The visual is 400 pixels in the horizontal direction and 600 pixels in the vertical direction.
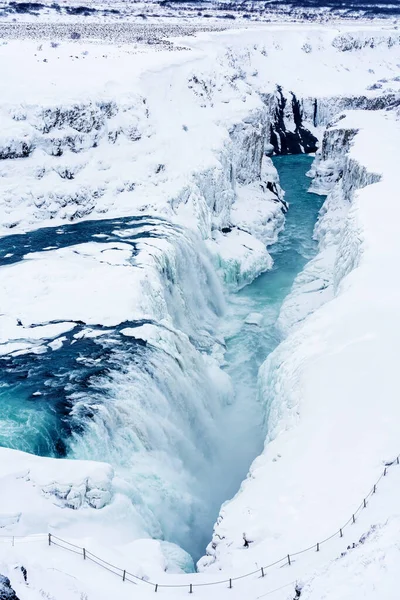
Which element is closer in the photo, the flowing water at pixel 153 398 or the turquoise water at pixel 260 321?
the flowing water at pixel 153 398

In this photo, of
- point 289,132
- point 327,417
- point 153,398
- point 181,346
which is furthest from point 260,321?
point 289,132

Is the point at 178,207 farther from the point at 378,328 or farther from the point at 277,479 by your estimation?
the point at 277,479

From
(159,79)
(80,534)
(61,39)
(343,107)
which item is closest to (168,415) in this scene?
(80,534)

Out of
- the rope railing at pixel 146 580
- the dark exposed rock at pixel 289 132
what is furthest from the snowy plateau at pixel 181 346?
the dark exposed rock at pixel 289 132

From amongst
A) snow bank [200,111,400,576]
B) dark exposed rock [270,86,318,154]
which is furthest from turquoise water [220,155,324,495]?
dark exposed rock [270,86,318,154]

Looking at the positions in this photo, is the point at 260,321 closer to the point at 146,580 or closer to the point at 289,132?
the point at 146,580

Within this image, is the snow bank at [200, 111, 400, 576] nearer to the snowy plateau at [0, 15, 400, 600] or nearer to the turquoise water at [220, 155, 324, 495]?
the snowy plateau at [0, 15, 400, 600]

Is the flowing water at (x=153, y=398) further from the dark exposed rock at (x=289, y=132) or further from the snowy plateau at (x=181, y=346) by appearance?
the dark exposed rock at (x=289, y=132)
